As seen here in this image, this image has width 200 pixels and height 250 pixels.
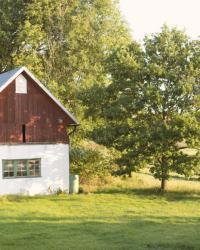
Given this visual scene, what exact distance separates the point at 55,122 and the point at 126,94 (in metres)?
5.05

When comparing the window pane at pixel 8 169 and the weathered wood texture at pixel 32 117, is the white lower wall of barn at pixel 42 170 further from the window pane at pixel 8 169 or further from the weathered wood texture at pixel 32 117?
the weathered wood texture at pixel 32 117

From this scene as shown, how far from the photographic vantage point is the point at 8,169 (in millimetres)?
30312

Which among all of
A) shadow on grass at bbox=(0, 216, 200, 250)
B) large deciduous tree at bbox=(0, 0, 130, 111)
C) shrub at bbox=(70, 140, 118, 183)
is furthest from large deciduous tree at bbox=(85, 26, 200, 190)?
large deciduous tree at bbox=(0, 0, 130, 111)

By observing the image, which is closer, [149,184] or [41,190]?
[41,190]

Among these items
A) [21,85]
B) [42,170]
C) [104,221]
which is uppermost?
[21,85]

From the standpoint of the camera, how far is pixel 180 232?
18.1m

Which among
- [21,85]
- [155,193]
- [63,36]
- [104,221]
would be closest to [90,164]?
[155,193]

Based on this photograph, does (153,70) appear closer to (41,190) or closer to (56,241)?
(41,190)

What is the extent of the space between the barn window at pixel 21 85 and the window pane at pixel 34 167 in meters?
4.43

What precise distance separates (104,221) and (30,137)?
12.0m

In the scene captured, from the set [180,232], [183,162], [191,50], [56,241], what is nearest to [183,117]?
[183,162]

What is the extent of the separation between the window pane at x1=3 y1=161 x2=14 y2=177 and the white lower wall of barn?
1.01 ft

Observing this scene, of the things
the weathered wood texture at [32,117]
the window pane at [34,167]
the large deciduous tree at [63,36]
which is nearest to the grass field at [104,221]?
the window pane at [34,167]

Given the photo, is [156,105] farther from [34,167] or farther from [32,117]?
[34,167]
